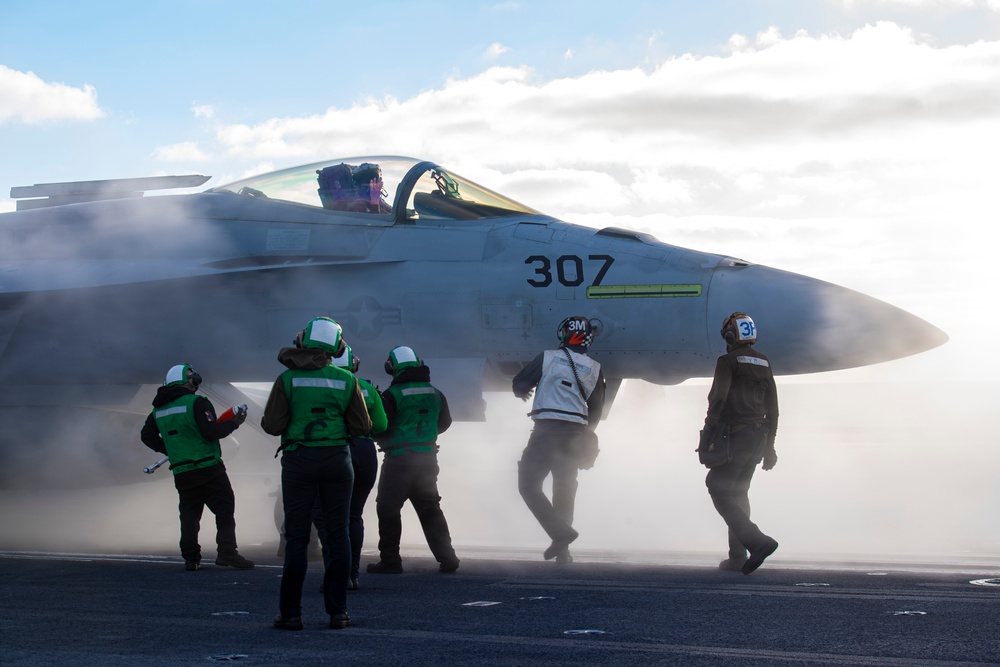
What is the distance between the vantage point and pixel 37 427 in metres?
11.9

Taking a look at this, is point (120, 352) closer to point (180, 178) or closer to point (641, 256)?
point (180, 178)

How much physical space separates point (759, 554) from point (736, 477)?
2.14 feet

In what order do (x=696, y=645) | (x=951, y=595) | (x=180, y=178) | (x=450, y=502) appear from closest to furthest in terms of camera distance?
(x=696, y=645)
(x=951, y=595)
(x=180, y=178)
(x=450, y=502)

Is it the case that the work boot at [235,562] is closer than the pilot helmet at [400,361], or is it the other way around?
the pilot helmet at [400,361]

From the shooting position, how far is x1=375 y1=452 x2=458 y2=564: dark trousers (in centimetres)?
877

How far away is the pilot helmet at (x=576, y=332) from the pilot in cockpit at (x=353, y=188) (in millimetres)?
2191

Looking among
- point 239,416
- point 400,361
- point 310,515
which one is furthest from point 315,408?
point 239,416

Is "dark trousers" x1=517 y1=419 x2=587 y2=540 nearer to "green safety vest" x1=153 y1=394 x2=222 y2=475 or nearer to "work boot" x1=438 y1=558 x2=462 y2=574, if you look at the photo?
"work boot" x1=438 y1=558 x2=462 y2=574

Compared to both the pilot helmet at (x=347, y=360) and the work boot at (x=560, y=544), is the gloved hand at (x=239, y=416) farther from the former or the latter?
the work boot at (x=560, y=544)

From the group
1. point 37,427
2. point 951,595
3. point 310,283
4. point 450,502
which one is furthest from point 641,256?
point 450,502

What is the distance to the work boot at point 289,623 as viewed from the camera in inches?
235

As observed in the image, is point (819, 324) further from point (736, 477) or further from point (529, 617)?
point (529, 617)

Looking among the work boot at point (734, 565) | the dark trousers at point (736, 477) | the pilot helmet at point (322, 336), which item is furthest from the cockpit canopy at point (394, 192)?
the pilot helmet at point (322, 336)

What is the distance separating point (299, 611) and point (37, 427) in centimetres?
689
